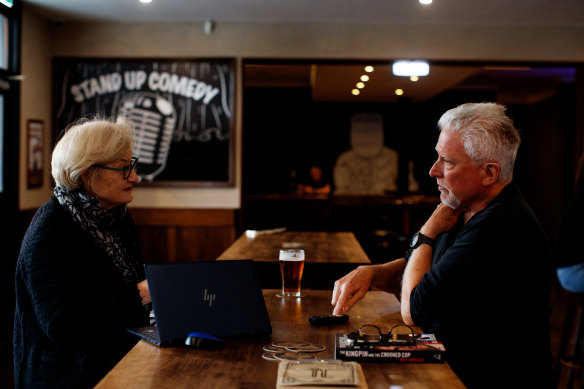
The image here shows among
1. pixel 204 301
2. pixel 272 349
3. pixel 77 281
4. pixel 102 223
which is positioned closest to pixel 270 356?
pixel 272 349

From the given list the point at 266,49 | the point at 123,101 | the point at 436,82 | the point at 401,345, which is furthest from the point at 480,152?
Answer: the point at 436,82

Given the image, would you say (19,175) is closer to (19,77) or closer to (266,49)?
(19,77)

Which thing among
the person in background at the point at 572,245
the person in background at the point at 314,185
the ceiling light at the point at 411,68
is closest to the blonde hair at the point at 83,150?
the person in background at the point at 572,245

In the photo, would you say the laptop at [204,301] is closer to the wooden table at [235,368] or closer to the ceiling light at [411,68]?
the wooden table at [235,368]

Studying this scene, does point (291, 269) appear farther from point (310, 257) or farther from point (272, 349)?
point (310, 257)

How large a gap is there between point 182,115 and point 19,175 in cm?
155

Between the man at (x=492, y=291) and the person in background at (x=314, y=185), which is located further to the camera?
the person in background at (x=314, y=185)

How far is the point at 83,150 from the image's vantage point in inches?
81.3

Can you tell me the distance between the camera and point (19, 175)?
4.99 meters

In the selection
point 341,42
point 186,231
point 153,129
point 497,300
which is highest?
point 341,42

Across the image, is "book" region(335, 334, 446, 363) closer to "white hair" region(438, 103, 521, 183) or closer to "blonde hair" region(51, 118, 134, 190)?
"white hair" region(438, 103, 521, 183)

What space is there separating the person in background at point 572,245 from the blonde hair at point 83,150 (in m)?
1.77

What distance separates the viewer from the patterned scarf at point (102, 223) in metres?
2.01

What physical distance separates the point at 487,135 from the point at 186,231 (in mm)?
4294
